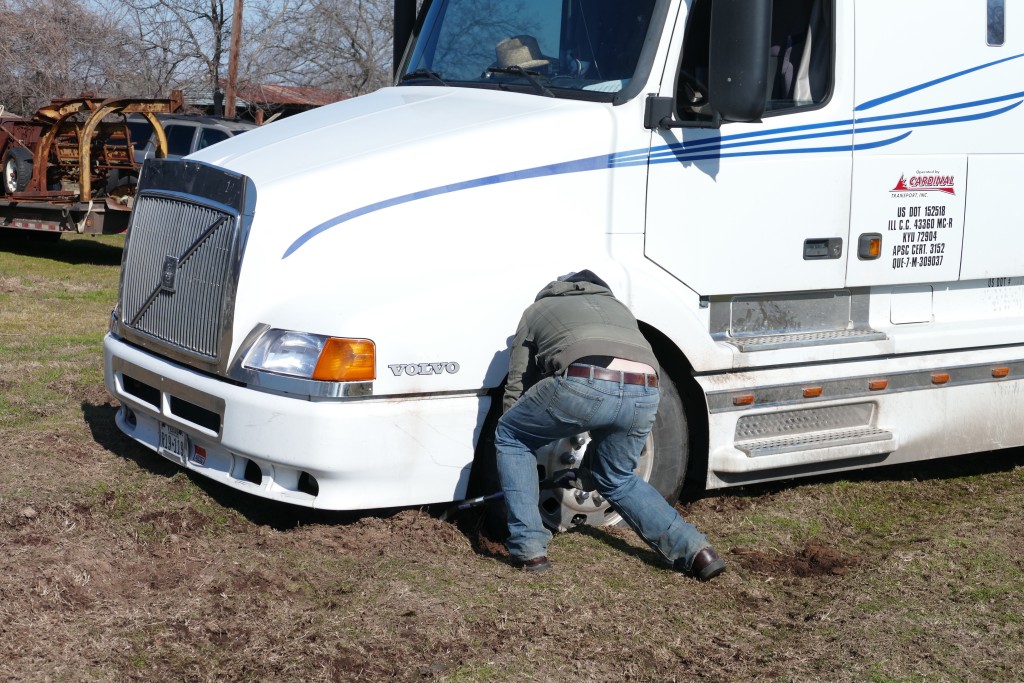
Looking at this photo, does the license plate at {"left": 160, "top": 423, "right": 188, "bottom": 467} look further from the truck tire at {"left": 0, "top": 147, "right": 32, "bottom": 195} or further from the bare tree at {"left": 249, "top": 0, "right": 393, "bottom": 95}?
the bare tree at {"left": 249, "top": 0, "right": 393, "bottom": 95}

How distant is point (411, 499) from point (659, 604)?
1.12 m

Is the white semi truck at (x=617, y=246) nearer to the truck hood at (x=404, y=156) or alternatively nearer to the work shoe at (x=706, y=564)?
the truck hood at (x=404, y=156)

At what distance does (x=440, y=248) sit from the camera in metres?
4.95

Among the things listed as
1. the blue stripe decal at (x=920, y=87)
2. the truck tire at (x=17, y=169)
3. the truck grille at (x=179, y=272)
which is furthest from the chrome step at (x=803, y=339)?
the truck tire at (x=17, y=169)

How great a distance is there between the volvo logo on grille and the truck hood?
1.59 ft

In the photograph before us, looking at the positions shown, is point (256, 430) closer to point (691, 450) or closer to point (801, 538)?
point (691, 450)

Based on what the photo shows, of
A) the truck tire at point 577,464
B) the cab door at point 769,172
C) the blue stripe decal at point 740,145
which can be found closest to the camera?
the blue stripe decal at point 740,145

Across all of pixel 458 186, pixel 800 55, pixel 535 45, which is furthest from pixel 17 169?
pixel 800 55

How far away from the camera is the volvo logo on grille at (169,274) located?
17.2ft

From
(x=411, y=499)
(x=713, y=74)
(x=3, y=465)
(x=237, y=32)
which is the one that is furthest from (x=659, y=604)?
(x=237, y=32)

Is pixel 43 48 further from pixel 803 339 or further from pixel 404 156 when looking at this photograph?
pixel 803 339

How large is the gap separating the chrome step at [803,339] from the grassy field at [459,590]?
870mm

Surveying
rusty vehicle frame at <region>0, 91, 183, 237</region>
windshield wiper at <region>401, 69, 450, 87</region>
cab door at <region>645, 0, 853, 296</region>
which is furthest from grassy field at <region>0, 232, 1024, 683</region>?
rusty vehicle frame at <region>0, 91, 183, 237</region>

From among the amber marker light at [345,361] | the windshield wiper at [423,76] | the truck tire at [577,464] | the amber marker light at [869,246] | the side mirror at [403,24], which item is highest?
the side mirror at [403,24]
